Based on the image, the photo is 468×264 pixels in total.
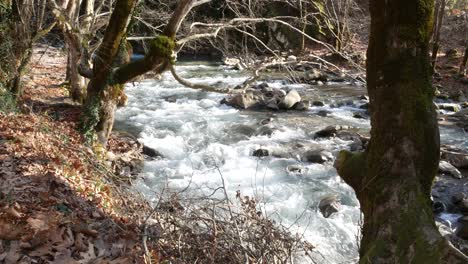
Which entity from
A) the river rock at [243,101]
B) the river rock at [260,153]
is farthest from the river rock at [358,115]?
the river rock at [260,153]

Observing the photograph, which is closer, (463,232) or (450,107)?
(463,232)

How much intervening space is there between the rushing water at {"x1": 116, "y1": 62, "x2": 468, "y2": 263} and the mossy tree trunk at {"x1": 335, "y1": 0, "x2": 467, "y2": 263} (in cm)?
114

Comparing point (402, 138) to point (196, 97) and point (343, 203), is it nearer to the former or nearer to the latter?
point (343, 203)

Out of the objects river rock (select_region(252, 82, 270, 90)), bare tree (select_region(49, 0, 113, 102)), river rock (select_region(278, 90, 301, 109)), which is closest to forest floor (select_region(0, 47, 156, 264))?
bare tree (select_region(49, 0, 113, 102))

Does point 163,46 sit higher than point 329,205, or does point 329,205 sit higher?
point 163,46

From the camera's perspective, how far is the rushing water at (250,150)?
25.4 feet

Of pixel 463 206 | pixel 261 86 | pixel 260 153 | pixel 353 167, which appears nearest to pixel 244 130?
pixel 260 153

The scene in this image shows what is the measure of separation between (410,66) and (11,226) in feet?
11.8

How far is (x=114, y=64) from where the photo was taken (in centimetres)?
852

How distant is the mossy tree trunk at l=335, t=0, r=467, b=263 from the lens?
11.9 feet

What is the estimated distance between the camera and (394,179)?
12.4ft

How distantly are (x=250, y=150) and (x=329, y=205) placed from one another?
3.33m

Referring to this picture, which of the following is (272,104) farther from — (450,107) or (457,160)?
(457,160)

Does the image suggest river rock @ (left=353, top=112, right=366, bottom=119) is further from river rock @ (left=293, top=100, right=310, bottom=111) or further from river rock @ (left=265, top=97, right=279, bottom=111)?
river rock @ (left=265, top=97, right=279, bottom=111)
